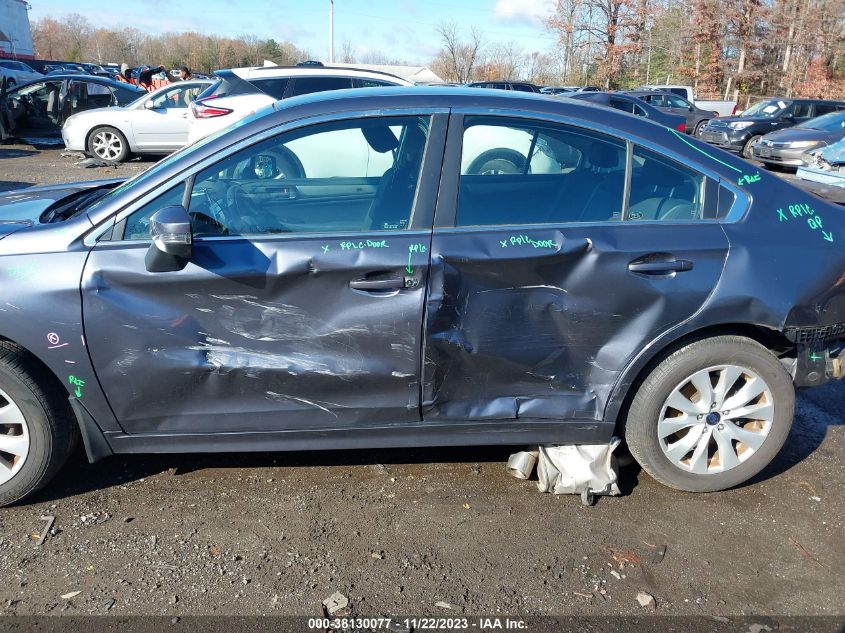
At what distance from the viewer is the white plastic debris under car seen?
10.7ft

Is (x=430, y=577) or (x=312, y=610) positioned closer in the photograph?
(x=312, y=610)

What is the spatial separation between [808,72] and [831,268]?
4659cm

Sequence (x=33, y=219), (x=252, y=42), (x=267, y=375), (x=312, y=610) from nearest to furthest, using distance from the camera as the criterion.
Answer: (x=312, y=610), (x=267, y=375), (x=33, y=219), (x=252, y=42)

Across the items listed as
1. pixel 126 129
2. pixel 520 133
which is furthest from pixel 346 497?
pixel 126 129

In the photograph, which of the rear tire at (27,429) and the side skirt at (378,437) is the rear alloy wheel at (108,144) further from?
the side skirt at (378,437)

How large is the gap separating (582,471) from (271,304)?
→ 1.64m

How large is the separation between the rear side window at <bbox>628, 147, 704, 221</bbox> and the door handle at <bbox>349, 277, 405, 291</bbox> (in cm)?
109

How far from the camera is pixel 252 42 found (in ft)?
239

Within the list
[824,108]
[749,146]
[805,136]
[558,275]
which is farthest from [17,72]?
[558,275]

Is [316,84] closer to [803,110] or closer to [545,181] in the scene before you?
[545,181]

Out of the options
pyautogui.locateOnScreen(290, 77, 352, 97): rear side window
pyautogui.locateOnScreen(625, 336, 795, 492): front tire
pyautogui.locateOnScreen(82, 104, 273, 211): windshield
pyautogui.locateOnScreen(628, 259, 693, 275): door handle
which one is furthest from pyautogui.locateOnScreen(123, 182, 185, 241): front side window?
pyautogui.locateOnScreen(290, 77, 352, 97): rear side window

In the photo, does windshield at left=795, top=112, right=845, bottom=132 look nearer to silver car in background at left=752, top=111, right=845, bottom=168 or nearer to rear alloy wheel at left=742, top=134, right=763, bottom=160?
silver car in background at left=752, top=111, right=845, bottom=168

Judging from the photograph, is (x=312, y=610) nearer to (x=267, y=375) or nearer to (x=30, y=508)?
(x=267, y=375)

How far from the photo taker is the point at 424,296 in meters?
2.87
